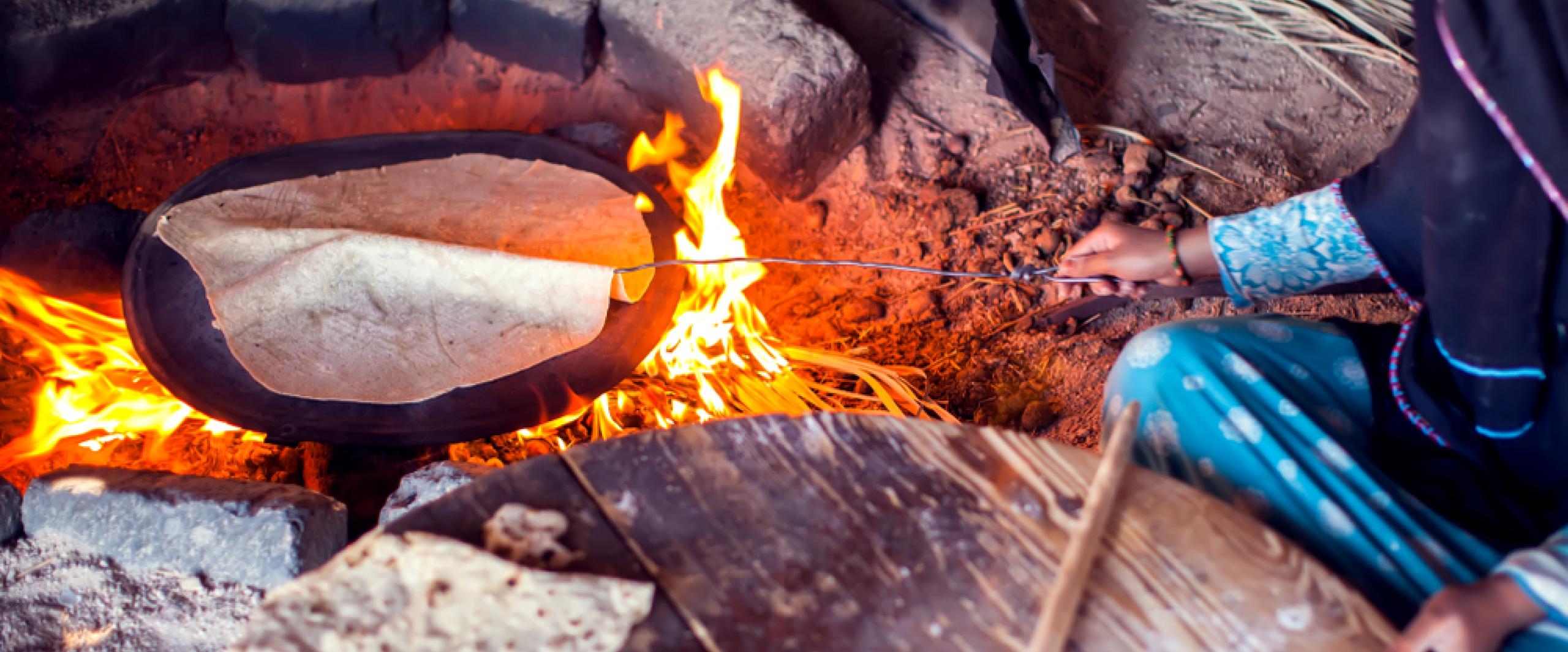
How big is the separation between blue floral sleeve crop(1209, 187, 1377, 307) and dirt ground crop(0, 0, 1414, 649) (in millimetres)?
919

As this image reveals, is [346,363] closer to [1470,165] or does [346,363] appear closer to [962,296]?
[962,296]

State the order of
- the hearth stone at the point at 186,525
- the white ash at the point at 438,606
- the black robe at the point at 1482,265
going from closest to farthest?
the white ash at the point at 438,606 → the black robe at the point at 1482,265 → the hearth stone at the point at 186,525

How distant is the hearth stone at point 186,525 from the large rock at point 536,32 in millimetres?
1506

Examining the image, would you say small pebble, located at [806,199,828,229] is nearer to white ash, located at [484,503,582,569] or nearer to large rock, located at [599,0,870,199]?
large rock, located at [599,0,870,199]

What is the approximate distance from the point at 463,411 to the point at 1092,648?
4.63 feet

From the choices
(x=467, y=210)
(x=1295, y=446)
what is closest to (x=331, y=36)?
(x=467, y=210)

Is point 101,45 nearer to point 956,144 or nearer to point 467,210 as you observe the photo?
point 467,210

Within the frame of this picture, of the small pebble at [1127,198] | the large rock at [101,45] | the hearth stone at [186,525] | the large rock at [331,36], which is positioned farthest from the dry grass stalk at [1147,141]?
the large rock at [101,45]

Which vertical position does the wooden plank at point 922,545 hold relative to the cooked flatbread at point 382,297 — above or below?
above

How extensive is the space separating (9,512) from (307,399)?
1.78 ft

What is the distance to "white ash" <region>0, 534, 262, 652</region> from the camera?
5.35ft

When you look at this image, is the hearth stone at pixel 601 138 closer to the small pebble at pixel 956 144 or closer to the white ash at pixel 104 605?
the small pebble at pixel 956 144

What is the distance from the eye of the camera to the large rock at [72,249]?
245 cm

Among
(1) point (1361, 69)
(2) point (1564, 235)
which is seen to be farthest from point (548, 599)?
(1) point (1361, 69)
